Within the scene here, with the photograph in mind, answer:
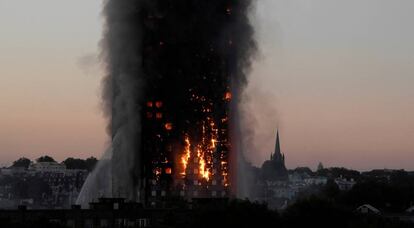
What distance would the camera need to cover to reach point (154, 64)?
149625 mm

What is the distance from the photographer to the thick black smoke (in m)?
149

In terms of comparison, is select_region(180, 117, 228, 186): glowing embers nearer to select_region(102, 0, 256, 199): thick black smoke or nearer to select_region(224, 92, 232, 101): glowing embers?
select_region(102, 0, 256, 199): thick black smoke

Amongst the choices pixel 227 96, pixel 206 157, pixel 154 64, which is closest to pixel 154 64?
pixel 154 64

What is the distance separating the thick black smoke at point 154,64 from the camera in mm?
148875

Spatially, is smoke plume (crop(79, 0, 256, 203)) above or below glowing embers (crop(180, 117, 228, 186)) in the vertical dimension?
above

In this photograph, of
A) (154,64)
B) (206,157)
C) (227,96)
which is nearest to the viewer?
(154,64)

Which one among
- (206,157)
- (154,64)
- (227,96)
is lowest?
(206,157)

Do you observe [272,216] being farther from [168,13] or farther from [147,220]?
[168,13]

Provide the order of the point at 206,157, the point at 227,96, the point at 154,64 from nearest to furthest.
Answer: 1. the point at 154,64
2. the point at 206,157
3. the point at 227,96

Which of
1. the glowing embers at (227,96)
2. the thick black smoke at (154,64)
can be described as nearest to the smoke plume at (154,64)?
the thick black smoke at (154,64)

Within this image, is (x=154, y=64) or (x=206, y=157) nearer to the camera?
(x=154, y=64)

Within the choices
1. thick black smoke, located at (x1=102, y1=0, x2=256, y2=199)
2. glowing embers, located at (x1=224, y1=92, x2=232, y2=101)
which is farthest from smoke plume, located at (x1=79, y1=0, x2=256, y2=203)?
glowing embers, located at (x1=224, y1=92, x2=232, y2=101)

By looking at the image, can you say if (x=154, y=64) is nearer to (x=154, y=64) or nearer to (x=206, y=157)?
(x=154, y=64)

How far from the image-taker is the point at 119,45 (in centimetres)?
15200
